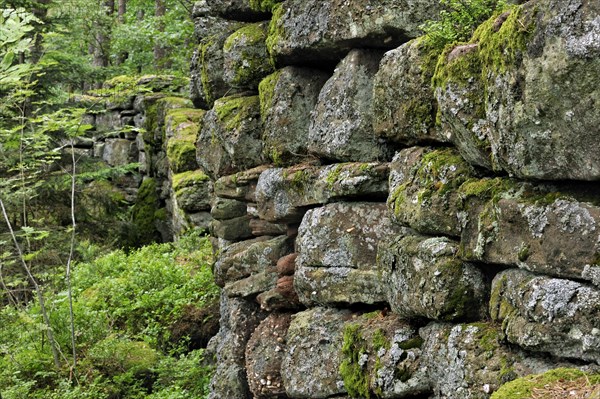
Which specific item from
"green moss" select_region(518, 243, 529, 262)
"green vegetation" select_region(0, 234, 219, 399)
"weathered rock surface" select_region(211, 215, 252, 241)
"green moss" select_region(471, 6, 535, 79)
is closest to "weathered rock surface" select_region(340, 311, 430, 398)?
"green moss" select_region(518, 243, 529, 262)

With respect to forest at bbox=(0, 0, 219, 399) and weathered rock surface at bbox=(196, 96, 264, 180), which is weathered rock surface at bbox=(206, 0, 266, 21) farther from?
forest at bbox=(0, 0, 219, 399)

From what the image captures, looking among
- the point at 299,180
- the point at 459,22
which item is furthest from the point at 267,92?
the point at 459,22

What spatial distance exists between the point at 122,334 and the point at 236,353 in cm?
466

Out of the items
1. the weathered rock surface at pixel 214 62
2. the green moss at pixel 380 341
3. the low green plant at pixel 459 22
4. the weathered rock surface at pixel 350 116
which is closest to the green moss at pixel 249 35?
the weathered rock surface at pixel 214 62

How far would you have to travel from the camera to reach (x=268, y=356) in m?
9.25

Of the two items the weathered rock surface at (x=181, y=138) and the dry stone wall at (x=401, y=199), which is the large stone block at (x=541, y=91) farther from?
the weathered rock surface at (x=181, y=138)

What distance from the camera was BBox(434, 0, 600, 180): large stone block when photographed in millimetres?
4574

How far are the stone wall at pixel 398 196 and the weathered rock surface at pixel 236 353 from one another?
3 centimetres

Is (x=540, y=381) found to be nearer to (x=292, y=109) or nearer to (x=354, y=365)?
(x=354, y=365)

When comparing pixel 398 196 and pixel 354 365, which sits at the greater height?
pixel 398 196

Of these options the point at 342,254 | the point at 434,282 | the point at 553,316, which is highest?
the point at 553,316

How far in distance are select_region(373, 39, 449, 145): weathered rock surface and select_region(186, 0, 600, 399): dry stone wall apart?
0.06ft

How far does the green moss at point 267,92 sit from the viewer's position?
977 cm

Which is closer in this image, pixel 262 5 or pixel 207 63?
pixel 262 5
